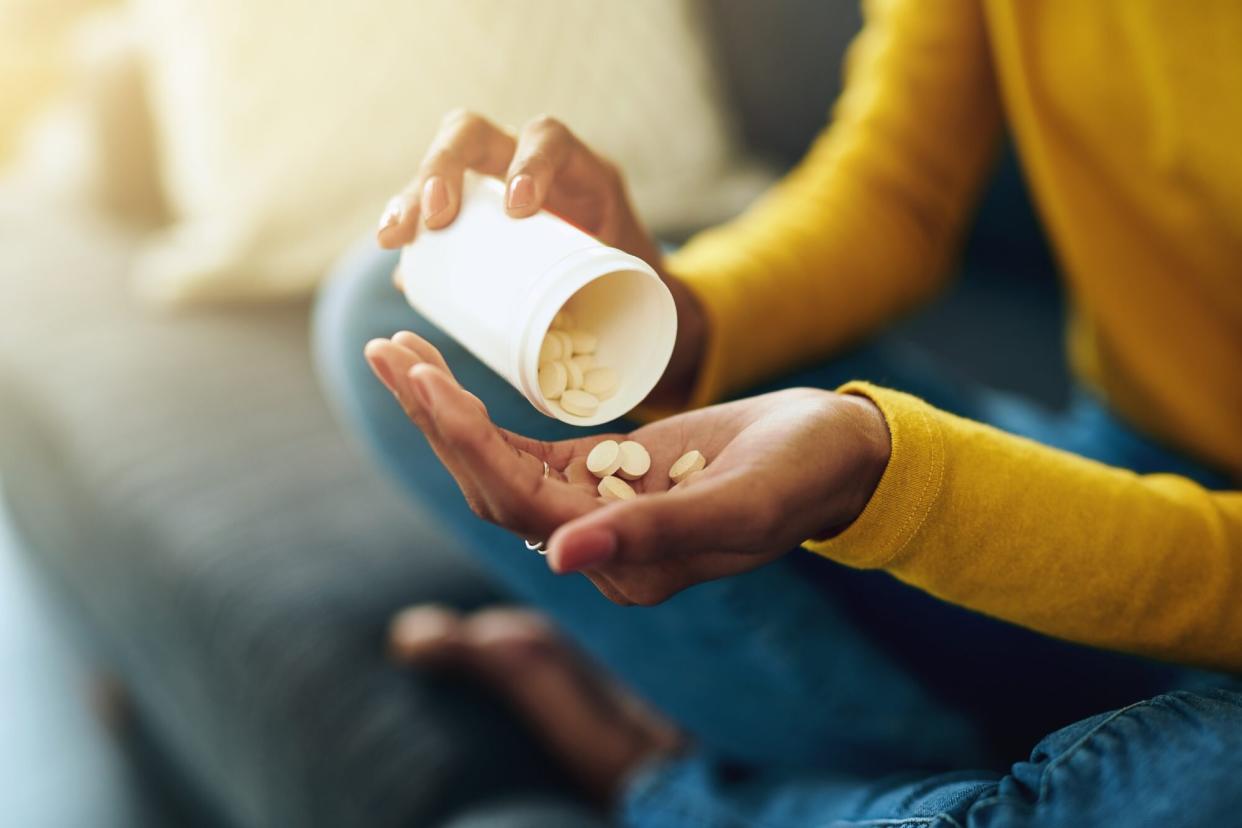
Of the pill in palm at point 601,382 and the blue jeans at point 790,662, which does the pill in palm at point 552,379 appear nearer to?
the pill in palm at point 601,382

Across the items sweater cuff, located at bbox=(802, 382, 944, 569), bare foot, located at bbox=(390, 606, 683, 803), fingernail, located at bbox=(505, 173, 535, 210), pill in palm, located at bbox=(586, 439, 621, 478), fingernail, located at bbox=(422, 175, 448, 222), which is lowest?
bare foot, located at bbox=(390, 606, 683, 803)

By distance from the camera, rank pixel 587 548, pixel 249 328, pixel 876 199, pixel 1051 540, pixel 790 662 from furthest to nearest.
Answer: pixel 249 328, pixel 876 199, pixel 790 662, pixel 1051 540, pixel 587 548

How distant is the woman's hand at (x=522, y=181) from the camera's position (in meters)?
0.31

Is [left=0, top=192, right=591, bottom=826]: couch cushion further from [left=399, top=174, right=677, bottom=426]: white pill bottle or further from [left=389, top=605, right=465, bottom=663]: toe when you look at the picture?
[left=399, top=174, right=677, bottom=426]: white pill bottle

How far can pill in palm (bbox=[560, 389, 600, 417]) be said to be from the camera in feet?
0.96

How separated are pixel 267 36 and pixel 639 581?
0.46 m

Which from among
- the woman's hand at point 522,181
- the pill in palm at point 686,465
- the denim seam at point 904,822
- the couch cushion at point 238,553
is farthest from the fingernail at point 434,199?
the couch cushion at point 238,553

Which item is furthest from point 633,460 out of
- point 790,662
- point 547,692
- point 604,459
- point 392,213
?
point 547,692

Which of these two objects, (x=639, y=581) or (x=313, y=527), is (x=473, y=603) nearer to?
(x=313, y=527)

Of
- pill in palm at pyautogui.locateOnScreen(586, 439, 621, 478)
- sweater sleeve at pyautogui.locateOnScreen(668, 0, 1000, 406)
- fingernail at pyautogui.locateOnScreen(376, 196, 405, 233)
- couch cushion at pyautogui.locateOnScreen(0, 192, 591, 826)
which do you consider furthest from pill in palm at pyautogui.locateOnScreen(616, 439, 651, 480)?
couch cushion at pyautogui.locateOnScreen(0, 192, 591, 826)

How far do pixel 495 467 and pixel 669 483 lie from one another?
0.05 m

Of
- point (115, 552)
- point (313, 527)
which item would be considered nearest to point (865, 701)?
point (313, 527)

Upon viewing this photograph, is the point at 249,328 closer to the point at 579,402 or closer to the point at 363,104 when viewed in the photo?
the point at 363,104

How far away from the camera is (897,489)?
30 centimetres
